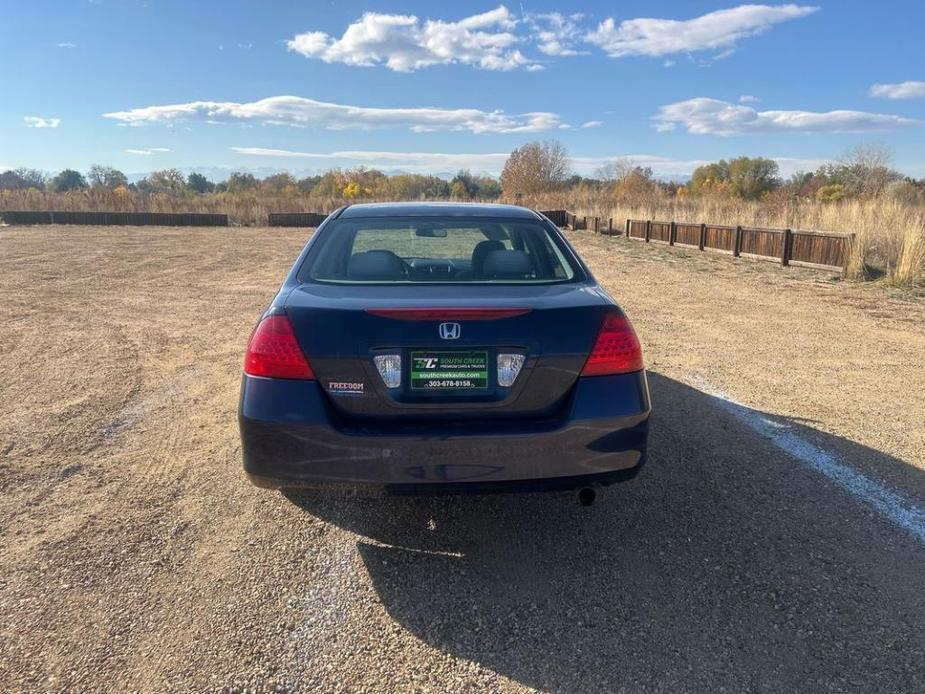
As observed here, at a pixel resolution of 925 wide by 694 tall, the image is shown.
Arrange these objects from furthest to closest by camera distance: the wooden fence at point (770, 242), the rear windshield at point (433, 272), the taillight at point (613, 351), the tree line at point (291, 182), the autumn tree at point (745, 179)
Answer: the tree line at point (291, 182), the autumn tree at point (745, 179), the wooden fence at point (770, 242), the rear windshield at point (433, 272), the taillight at point (613, 351)

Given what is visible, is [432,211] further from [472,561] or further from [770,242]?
[770,242]

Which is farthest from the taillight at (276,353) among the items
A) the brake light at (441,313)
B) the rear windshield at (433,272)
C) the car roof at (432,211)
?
the car roof at (432,211)

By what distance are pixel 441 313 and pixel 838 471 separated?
2.73m

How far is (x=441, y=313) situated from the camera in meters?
2.44

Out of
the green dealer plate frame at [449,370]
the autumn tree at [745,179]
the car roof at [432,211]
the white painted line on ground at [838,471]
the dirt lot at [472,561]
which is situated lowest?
the dirt lot at [472,561]

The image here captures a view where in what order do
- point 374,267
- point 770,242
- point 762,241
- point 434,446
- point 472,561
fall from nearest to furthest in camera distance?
1. point 434,446
2. point 472,561
3. point 374,267
4. point 770,242
5. point 762,241

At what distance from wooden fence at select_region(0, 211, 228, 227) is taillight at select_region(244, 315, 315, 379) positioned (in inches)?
1474

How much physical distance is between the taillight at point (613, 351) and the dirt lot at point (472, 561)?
0.89 meters

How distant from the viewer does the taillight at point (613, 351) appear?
2.52 meters

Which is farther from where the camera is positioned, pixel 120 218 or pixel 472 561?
pixel 120 218

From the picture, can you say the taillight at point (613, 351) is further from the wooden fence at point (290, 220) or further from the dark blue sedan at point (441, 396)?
the wooden fence at point (290, 220)

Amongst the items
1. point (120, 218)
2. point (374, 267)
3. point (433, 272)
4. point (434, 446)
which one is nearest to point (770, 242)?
point (433, 272)

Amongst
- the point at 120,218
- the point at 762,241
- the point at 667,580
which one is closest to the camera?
the point at 667,580

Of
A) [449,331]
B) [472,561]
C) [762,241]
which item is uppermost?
[762,241]
